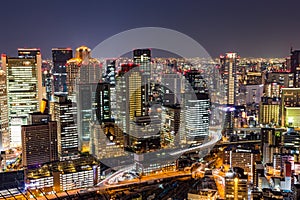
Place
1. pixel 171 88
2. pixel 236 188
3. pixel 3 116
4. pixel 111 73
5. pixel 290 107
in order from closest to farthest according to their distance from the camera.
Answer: pixel 236 188 < pixel 3 116 < pixel 171 88 < pixel 111 73 < pixel 290 107

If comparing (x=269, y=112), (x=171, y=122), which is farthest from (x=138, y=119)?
(x=269, y=112)

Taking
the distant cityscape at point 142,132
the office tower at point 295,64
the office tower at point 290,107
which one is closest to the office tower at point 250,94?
the distant cityscape at point 142,132

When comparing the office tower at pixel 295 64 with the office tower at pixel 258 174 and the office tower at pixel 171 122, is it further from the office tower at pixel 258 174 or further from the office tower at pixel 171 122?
the office tower at pixel 258 174

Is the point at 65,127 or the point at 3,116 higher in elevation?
the point at 3,116

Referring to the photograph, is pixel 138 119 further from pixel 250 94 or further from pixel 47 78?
pixel 250 94

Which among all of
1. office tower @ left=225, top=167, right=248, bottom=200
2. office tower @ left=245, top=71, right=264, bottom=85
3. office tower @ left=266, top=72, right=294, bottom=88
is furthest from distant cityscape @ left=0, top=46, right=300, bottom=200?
Answer: office tower @ left=245, top=71, right=264, bottom=85

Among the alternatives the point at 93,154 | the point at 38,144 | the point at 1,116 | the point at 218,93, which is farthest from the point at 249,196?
the point at 1,116
